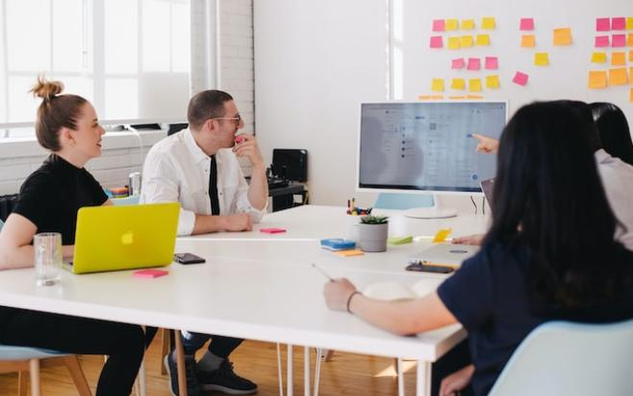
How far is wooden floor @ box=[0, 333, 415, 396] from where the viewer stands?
348 centimetres

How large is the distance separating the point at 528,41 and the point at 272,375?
243cm

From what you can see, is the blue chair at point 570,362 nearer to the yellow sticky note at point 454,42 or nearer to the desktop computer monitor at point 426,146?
the desktop computer monitor at point 426,146

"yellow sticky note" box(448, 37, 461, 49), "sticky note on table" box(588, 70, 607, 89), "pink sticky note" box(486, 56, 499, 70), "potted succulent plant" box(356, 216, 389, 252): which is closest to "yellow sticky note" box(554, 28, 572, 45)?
"sticky note on table" box(588, 70, 607, 89)

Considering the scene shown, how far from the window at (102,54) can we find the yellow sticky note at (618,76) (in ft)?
8.12

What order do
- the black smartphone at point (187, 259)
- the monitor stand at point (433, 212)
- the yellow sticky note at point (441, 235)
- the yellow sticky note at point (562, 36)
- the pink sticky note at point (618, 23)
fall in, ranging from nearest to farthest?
the black smartphone at point (187, 259) → the yellow sticky note at point (441, 235) → the monitor stand at point (433, 212) → the pink sticky note at point (618, 23) → the yellow sticky note at point (562, 36)

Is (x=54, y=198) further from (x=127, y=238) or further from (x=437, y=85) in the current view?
(x=437, y=85)

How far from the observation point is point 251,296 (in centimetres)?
209

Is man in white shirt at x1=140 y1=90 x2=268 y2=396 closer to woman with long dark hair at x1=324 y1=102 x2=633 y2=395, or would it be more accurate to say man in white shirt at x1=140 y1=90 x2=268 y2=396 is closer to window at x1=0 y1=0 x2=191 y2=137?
window at x1=0 y1=0 x2=191 y2=137

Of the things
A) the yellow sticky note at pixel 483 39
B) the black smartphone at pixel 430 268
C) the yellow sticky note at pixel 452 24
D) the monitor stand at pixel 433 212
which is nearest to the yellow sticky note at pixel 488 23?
the yellow sticky note at pixel 483 39

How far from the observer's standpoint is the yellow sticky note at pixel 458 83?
499cm

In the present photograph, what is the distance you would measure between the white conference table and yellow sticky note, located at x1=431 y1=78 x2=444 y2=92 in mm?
2268

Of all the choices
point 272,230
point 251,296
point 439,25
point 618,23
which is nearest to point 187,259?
point 251,296

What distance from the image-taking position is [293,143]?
5684mm

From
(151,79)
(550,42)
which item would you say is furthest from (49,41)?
(550,42)
